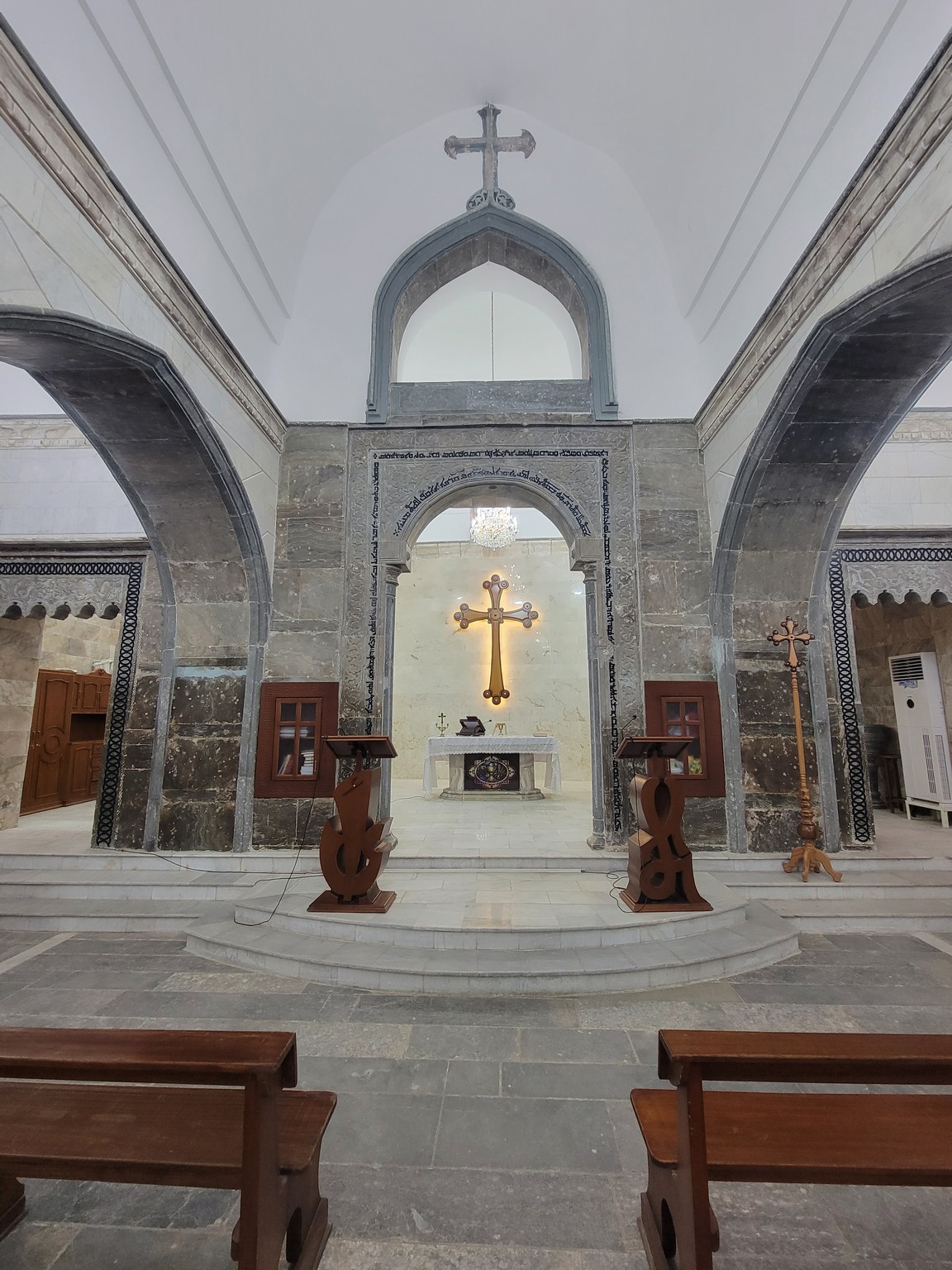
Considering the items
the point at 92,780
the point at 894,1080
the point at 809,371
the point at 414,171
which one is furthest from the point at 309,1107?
the point at 92,780

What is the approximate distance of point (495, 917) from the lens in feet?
12.6

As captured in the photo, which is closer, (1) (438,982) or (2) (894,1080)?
(2) (894,1080)

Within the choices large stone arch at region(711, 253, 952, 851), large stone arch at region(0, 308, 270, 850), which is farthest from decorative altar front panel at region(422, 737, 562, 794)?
large stone arch at region(0, 308, 270, 850)

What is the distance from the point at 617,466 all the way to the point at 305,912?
4.74 metres

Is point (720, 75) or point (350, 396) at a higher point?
point (720, 75)

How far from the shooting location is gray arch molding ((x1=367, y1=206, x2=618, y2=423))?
245 inches

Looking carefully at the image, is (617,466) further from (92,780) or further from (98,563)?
(92,780)

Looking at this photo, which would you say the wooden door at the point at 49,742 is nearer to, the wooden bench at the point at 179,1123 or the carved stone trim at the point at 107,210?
the carved stone trim at the point at 107,210

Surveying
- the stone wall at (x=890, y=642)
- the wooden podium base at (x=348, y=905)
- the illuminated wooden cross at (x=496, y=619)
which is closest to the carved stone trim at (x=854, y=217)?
the stone wall at (x=890, y=642)

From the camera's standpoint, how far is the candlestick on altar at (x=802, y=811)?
475 centimetres

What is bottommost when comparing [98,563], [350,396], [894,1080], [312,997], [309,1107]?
[312,997]

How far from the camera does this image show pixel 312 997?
313cm

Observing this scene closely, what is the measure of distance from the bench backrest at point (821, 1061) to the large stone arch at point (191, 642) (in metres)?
4.80

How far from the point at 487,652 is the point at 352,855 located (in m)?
6.82
